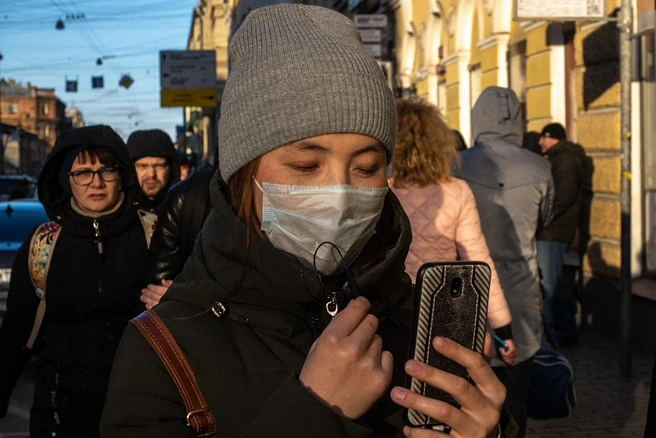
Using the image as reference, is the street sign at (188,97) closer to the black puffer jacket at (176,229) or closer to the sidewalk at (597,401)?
the sidewalk at (597,401)

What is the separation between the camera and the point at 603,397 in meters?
8.25

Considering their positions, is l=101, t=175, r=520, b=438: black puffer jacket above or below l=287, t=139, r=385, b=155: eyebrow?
below

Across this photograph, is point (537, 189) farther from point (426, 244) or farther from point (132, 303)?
point (132, 303)

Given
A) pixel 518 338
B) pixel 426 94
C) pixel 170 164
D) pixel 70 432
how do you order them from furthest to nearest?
1. pixel 426 94
2. pixel 170 164
3. pixel 518 338
4. pixel 70 432

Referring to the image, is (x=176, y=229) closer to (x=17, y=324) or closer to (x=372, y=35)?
(x=17, y=324)

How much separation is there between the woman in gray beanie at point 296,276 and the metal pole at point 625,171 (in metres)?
6.81

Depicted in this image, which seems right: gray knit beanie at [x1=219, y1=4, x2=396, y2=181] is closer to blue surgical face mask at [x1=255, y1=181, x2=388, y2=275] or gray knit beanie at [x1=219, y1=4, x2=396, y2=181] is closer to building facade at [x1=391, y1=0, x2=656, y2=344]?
blue surgical face mask at [x1=255, y1=181, x2=388, y2=275]

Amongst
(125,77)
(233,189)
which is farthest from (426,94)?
(125,77)

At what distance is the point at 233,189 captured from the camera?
2199 mm

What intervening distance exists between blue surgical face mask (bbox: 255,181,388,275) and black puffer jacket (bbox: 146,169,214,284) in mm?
2368

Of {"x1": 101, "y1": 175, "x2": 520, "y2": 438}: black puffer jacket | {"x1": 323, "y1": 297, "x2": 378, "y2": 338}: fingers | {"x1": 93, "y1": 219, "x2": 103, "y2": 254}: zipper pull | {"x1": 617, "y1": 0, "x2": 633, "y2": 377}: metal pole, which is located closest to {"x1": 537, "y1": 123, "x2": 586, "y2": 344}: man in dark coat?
{"x1": 617, "y1": 0, "x2": 633, "y2": 377}: metal pole

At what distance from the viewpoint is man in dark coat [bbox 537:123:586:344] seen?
1032 centimetres

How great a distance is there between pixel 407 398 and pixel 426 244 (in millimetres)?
3157

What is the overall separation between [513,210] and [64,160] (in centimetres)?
219
